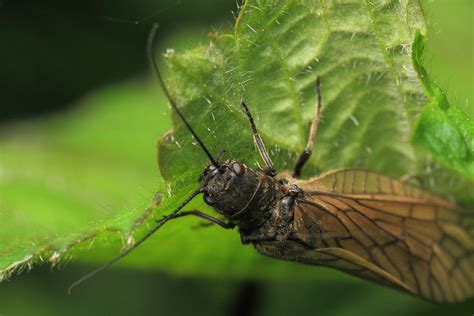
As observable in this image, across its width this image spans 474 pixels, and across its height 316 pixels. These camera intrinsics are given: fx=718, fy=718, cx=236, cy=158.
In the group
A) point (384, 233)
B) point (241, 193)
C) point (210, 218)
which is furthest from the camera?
point (210, 218)

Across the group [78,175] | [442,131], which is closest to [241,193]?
[442,131]

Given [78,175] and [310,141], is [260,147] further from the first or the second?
[78,175]

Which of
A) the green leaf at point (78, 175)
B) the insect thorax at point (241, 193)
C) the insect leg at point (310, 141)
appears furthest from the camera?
the insect leg at point (310, 141)

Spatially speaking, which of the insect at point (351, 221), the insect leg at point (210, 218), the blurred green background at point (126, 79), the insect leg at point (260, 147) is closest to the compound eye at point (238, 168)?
the insect at point (351, 221)

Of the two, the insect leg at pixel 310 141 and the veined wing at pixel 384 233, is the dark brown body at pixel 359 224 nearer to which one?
the veined wing at pixel 384 233

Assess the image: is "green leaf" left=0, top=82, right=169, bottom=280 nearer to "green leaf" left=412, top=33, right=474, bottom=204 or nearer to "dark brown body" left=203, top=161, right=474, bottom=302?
"dark brown body" left=203, top=161, right=474, bottom=302

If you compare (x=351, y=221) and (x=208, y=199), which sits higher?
(x=208, y=199)

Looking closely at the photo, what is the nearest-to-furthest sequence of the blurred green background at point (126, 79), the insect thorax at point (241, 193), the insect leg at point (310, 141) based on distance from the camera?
the insect thorax at point (241, 193)
the insect leg at point (310, 141)
the blurred green background at point (126, 79)
